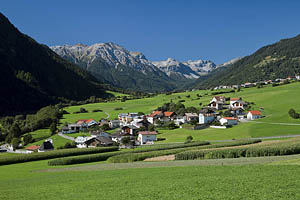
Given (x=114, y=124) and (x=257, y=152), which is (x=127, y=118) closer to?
(x=114, y=124)

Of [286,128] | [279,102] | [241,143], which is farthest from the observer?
[279,102]

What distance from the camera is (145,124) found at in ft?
387

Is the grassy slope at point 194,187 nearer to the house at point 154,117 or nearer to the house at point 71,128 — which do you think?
the house at point 71,128

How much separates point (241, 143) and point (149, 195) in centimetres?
4529

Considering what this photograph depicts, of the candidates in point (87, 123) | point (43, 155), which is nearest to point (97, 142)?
point (43, 155)

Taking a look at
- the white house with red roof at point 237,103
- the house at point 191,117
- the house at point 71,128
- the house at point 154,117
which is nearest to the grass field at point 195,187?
the house at point 191,117

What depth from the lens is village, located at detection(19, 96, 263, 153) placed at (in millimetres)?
85969

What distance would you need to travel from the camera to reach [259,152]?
4166cm

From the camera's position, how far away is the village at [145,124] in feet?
282

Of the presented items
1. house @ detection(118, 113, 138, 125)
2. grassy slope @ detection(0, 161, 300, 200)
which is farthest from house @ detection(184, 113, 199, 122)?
grassy slope @ detection(0, 161, 300, 200)

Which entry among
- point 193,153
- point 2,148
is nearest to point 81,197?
point 193,153

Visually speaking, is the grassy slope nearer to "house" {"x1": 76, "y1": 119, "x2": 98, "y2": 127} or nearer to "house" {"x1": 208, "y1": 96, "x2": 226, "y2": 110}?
"house" {"x1": 76, "y1": 119, "x2": 98, "y2": 127}

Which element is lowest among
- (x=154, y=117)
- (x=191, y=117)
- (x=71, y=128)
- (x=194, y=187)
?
(x=71, y=128)

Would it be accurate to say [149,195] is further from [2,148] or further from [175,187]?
[2,148]
